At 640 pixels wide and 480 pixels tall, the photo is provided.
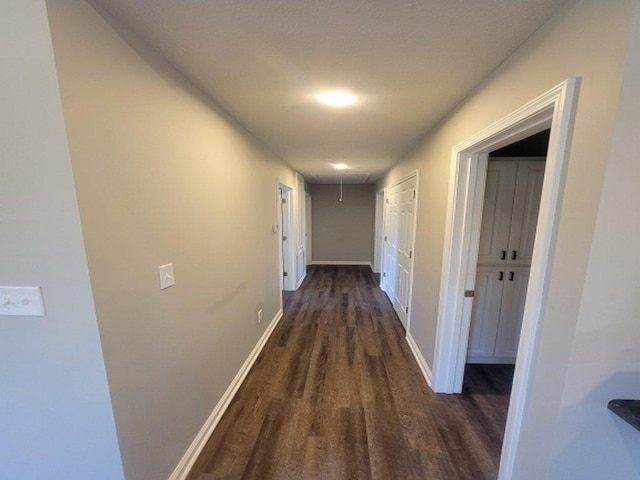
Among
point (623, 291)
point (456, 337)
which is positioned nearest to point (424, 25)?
point (623, 291)

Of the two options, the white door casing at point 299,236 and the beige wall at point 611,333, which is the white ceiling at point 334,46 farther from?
the white door casing at point 299,236

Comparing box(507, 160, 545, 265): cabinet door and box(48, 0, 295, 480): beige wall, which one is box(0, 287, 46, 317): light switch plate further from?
box(507, 160, 545, 265): cabinet door

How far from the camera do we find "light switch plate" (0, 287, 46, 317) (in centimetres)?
86

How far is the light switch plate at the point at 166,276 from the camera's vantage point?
117cm

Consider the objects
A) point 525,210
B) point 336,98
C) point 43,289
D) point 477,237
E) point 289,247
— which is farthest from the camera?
point 289,247

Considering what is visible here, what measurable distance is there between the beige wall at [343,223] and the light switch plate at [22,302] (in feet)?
18.5

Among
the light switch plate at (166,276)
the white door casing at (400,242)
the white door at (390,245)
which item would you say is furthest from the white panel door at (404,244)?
the light switch plate at (166,276)

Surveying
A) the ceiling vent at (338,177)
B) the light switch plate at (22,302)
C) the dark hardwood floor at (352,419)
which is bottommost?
the dark hardwood floor at (352,419)

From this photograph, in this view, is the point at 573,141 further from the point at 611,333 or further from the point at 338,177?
the point at 338,177

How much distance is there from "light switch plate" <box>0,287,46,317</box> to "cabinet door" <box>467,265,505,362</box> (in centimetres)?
271

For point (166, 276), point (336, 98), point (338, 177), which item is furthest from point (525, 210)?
point (338, 177)

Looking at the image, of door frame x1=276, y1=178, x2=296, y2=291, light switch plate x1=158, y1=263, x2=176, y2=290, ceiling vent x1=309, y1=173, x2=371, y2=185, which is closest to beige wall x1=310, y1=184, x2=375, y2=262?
ceiling vent x1=309, y1=173, x2=371, y2=185

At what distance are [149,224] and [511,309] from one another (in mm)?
2784

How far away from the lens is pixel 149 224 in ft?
3.57
